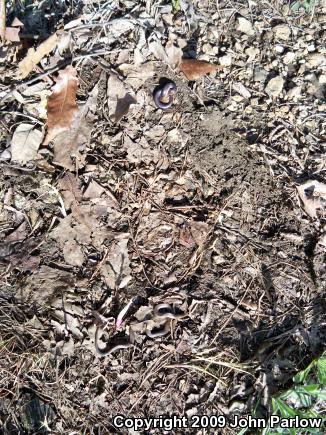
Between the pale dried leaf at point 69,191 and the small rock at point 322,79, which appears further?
the small rock at point 322,79

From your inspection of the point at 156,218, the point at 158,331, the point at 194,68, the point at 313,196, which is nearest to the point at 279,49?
the point at 194,68

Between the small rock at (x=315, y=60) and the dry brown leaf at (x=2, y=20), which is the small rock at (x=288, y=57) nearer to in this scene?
the small rock at (x=315, y=60)

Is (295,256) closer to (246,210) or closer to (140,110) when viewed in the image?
(246,210)

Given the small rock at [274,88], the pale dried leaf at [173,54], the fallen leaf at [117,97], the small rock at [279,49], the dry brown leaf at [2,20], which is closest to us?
the dry brown leaf at [2,20]

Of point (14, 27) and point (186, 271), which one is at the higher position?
point (14, 27)

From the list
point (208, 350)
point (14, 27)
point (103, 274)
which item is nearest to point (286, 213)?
point (208, 350)

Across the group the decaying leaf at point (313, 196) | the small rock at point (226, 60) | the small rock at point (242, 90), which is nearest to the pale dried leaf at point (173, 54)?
the small rock at point (226, 60)
